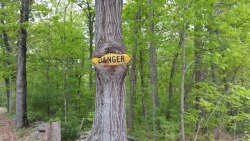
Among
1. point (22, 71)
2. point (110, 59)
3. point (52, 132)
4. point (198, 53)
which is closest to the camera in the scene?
point (110, 59)

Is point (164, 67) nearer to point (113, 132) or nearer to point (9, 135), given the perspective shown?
point (9, 135)

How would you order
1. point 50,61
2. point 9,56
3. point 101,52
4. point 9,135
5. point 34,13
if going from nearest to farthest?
point 101,52, point 9,135, point 34,13, point 50,61, point 9,56

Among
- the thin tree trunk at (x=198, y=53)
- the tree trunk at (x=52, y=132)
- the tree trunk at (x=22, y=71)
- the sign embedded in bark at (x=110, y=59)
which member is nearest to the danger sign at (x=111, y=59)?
the sign embedded in bark at (x=110, y=59)

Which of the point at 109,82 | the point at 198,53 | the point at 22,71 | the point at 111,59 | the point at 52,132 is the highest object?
the point at 198,53

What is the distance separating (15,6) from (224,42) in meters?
7.73

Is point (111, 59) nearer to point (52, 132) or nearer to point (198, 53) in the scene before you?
point (52, 132)

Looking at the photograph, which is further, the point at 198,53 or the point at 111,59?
the point at 198,53

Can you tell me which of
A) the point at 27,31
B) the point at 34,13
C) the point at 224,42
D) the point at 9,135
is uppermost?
the point at 34,13

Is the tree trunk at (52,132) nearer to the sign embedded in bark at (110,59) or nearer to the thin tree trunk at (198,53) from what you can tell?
the sign embedded in bark at (110,59)

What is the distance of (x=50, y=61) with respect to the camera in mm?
10273

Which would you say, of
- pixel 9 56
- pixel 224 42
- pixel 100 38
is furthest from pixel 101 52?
pixel 9 56

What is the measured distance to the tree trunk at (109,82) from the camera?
3.19 metres

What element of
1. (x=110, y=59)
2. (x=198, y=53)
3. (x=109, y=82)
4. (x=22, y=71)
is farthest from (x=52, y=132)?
(x=22, y=71)

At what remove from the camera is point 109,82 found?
3.19 metres
